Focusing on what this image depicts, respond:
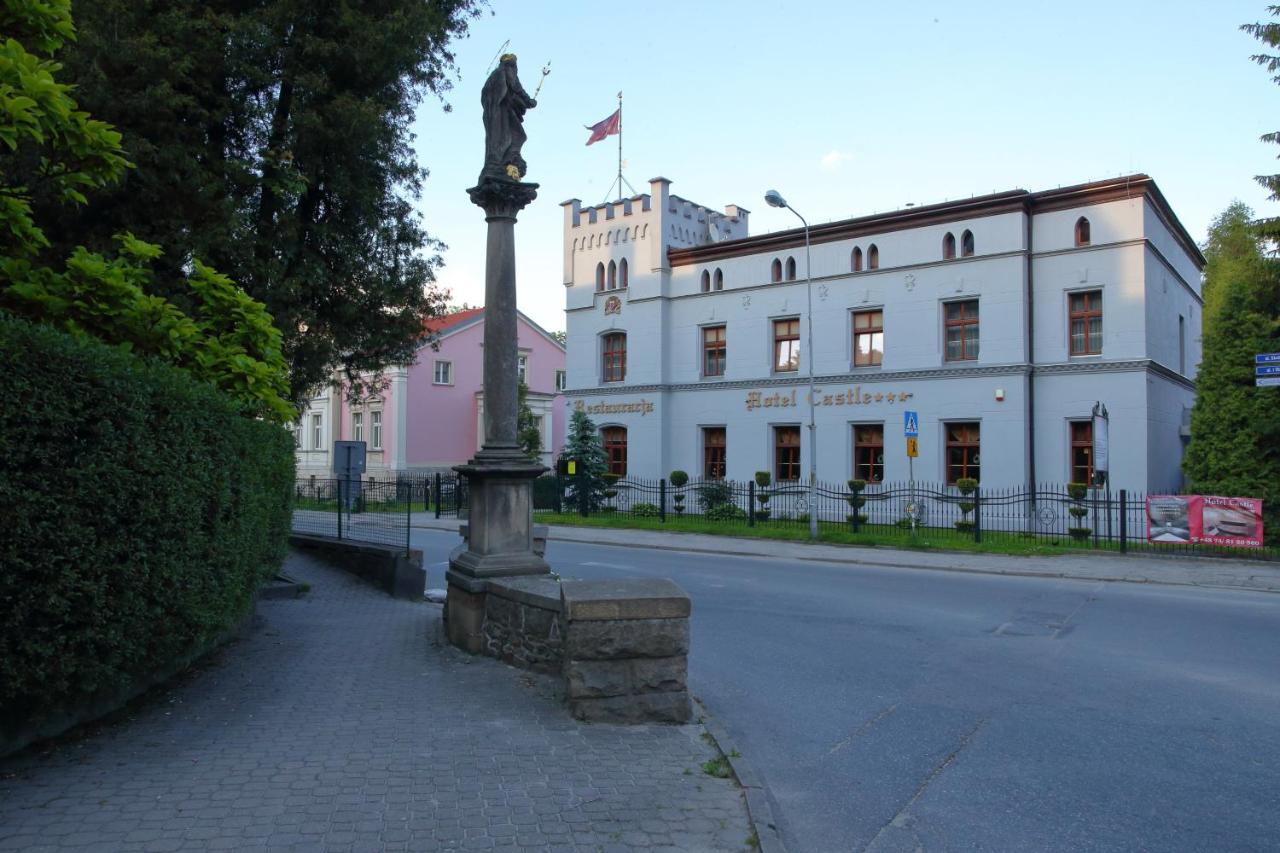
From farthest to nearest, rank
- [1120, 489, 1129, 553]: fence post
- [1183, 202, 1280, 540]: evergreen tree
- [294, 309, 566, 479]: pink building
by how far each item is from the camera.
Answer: [294, 309, 566, 479]: pink building → [1183, 202, 1280, 540]: evergreen tree → [1120, 489, 1129, 553]: fence post

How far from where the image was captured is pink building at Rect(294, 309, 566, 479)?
45.1m

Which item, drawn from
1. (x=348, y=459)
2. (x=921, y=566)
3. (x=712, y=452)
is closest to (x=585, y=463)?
(x=712, y=452)

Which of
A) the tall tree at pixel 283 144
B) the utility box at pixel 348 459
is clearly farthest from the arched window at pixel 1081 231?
the utility box at pixel 348 459

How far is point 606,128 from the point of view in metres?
31.5

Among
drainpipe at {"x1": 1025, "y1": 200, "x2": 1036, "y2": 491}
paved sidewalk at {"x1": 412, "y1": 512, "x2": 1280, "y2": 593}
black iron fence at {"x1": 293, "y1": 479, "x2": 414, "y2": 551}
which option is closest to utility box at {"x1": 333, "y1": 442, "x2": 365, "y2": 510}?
black iron fence at {"x1": 293, "y1": 479, "x2": 414, "y2": 551}

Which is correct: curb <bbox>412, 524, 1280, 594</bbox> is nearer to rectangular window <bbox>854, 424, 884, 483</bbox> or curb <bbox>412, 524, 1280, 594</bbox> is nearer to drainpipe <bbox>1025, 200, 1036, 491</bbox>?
rectangular window <bbox>854, 424, 884, 483</bbox>

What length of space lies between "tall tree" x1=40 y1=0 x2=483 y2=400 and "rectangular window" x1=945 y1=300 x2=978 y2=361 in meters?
17.3

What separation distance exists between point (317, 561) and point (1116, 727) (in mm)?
12931

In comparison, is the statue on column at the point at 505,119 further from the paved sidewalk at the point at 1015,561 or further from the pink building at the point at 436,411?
the pink building at the point at 436,411

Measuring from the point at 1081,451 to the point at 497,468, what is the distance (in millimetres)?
21169

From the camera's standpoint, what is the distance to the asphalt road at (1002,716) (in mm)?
4996

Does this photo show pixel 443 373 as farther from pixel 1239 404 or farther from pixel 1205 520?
pixel 1205 520

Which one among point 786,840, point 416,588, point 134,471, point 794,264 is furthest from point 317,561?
point 794,264

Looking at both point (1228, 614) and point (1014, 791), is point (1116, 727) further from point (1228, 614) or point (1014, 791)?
point (1228, 614)
